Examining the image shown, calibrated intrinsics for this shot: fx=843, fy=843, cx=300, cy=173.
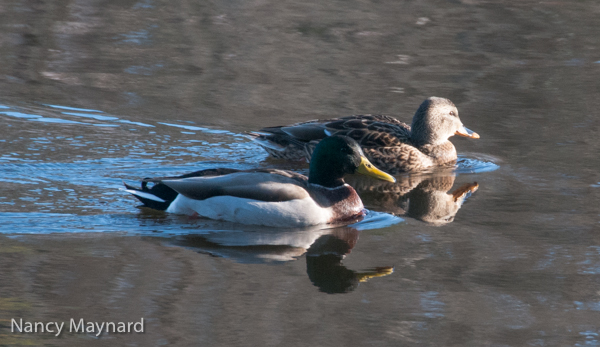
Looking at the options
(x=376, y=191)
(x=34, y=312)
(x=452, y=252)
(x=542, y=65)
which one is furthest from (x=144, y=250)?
(x=542, y=65)

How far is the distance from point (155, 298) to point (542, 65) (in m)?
10.4

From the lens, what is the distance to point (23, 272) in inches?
231

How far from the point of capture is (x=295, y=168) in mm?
9789

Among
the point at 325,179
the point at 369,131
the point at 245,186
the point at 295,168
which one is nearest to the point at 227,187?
the point at 245,186

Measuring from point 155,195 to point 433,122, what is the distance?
3828 mm

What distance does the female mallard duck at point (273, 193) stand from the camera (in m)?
7.10

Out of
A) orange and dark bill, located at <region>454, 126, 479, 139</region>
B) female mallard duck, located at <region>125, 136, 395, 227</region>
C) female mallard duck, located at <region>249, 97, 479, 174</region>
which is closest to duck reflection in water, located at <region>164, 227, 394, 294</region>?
female mallard duck, located at <region>125, 136, 395, 227</region>

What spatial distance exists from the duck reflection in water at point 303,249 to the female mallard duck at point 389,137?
8.50 ft

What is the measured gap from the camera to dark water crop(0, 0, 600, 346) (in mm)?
5352

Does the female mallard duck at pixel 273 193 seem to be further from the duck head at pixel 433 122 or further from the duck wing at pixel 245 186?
the duck head at pixel 433 122

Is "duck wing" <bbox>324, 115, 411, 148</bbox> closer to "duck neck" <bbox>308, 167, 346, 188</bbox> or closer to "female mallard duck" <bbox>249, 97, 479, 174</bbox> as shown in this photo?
"female mallard duck" <bbox>249, 97, 479, 174</bbox>

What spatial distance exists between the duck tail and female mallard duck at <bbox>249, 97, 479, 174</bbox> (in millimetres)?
2426

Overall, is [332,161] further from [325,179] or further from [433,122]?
[433,122]

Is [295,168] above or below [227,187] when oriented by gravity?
below
